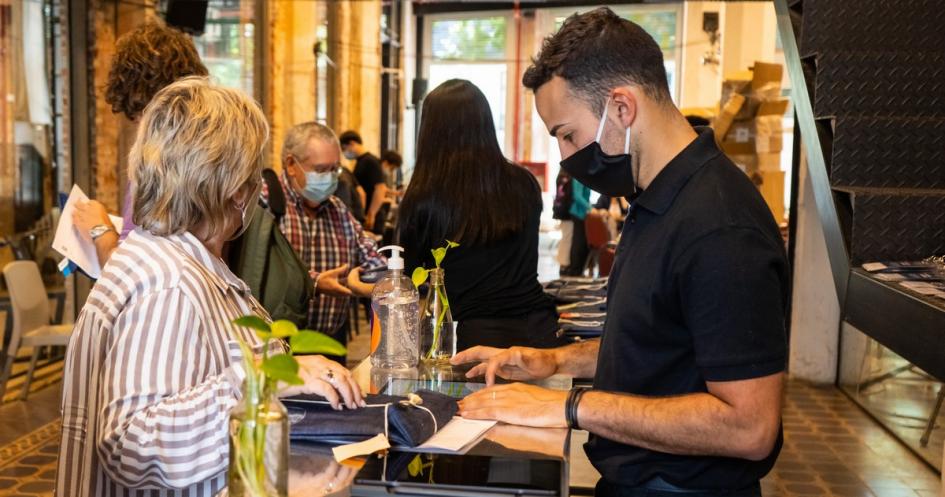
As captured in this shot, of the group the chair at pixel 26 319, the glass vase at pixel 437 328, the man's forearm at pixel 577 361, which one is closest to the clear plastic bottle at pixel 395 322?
the glass vase at pixel 437 328

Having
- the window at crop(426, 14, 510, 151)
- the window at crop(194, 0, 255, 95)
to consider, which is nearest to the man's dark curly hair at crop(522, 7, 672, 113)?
the window at crop(194, 0, 255, 95)

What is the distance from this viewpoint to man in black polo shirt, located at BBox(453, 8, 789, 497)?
179 cm

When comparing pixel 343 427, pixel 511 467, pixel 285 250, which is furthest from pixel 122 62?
pixel 511 467

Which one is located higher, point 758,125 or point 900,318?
point 758,125

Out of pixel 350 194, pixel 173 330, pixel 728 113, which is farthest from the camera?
pixel 350 194

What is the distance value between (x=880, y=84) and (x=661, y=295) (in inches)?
75.2

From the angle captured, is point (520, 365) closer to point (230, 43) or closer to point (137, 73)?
point (137, 73)

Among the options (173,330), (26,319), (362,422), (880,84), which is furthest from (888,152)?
(26,319)

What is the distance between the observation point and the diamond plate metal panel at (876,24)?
344 cm

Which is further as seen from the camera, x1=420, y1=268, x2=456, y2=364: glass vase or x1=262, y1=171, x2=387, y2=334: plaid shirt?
x1=262, y1=171, x2=387, y2=334: plaid shirt

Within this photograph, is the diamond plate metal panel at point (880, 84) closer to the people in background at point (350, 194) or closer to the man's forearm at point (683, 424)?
the man's forearm at point (683, 424)

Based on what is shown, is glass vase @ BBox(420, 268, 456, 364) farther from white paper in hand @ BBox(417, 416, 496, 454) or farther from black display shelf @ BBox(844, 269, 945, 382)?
black display shelf @ BBox(844, 269, 945, 382)

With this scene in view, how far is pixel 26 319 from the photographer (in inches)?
245

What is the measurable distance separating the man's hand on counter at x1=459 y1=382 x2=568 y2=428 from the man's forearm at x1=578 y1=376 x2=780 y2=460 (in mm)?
58
